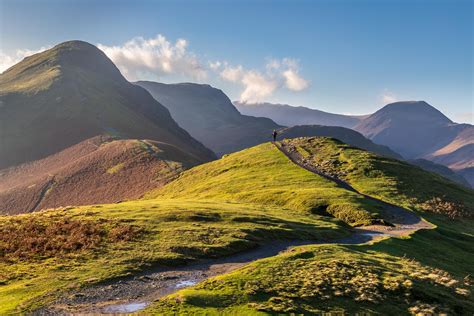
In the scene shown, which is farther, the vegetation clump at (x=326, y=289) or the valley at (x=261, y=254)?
the valley at (x=261, y=254)

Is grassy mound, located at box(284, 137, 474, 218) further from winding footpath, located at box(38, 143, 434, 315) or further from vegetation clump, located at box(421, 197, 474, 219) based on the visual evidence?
winding footpath, located at box(38, 143, 434, 315)

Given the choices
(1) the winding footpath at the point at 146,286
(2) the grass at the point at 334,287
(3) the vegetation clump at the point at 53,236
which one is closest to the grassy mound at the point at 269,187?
(1) the winding footpath at the point at 146,286

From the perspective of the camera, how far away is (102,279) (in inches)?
1245

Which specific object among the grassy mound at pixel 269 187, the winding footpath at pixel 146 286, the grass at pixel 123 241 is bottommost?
the winding footpath at pixel 146 286

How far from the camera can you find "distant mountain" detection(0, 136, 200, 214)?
502 feet

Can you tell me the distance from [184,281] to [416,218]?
2041 inches

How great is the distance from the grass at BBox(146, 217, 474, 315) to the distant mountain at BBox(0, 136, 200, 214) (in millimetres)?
104853

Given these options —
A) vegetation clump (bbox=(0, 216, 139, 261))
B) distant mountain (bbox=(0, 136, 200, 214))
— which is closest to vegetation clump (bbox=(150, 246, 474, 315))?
vegetation clump (bbox=(0, 216, 139, 261))

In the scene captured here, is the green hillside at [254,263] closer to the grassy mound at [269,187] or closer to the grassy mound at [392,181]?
the grassy mound at [269,187]

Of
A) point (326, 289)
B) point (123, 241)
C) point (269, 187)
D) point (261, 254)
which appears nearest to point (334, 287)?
point (326, 289)

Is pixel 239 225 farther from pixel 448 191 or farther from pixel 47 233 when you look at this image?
pixel 448 191

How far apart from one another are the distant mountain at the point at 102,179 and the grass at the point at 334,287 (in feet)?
344

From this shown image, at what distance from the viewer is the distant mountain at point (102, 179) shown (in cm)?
15312

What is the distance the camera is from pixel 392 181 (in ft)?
302
